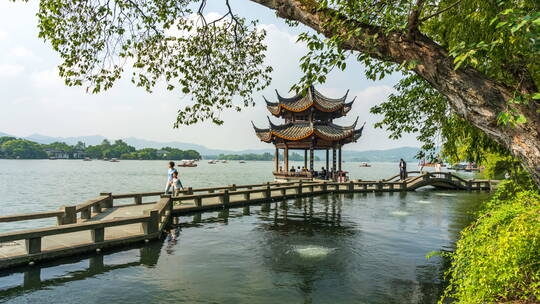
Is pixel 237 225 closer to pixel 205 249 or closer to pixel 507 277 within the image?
pixel 205 249

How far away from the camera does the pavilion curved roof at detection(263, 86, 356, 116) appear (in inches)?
1211

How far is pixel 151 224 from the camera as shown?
9.31m

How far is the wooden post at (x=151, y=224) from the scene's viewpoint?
9227 mm

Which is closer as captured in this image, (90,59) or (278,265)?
(278,265)

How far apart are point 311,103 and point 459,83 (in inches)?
1057

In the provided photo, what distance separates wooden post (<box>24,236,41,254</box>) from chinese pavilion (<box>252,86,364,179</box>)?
23.5m

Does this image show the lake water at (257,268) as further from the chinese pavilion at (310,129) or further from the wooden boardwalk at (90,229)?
the chinese pavilion at (310,129)

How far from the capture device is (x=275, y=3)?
480cm

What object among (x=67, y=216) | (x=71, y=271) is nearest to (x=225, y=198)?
(x=67, y=216)

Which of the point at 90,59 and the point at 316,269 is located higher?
the point at 90,59

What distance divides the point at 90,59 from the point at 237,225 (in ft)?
22.9

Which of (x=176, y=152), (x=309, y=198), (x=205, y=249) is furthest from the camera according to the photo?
(x=176, y=152)

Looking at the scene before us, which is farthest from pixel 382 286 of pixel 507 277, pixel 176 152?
pixel 176 152

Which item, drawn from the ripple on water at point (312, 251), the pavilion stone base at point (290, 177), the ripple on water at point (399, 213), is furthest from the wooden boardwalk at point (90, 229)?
the pavilion stone base at point (290, 177)
